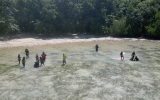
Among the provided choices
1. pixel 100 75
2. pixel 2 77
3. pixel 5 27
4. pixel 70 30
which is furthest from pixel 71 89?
pixel 70 30

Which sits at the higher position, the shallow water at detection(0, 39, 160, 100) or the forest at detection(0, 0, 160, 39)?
the forest at detection(0, 0, 160, 39)

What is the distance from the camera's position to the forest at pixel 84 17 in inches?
1903

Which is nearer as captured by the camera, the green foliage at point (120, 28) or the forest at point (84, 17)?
the forest at point (84, 17)

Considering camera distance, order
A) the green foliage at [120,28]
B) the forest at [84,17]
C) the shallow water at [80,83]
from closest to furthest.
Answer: the shallow water at [80,83], the forest at [84,17], the green foliage at [120,28]

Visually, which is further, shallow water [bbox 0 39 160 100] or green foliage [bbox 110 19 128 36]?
green foliage [bbox 110 19 128 36]

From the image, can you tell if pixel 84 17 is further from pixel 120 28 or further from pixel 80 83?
→ pixel 80 83

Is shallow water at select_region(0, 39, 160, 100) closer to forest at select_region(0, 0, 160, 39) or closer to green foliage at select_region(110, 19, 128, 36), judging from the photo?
forest at select_region(0, 0, 160, 39)

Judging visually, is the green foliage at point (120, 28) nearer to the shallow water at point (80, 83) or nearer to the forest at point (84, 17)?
the forest at point (84, 17)

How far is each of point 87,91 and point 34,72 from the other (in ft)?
23.8

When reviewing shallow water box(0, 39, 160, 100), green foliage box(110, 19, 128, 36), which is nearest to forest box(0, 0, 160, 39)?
green foliage box(110, 19, 128, 36)

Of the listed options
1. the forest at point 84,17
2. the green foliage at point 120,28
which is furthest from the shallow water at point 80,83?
the green foliage at point 120,28

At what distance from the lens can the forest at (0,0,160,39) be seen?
48.3 m

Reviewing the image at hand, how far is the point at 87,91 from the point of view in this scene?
11383 mm

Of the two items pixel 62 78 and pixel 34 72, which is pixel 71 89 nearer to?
pixel 62 78
